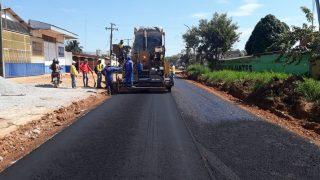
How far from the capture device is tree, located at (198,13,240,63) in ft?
201

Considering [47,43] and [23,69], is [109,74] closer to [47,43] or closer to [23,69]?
Answer: [23,69]

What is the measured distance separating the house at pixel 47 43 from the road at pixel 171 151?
120 ft

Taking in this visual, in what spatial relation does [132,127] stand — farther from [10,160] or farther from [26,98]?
[26,98]

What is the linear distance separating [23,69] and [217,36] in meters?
26.4

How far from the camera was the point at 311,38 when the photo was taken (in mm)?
20031

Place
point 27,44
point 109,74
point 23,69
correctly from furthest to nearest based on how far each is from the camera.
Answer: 1. point 27,44
2. point 23,69
3. point 109,74

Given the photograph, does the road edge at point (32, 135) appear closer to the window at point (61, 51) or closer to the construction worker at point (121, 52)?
the construction worker at point (121, 52)

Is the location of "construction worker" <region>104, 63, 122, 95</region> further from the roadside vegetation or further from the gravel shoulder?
the roadside vegetation

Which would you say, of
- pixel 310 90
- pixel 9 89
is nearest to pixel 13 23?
pixel 9 89

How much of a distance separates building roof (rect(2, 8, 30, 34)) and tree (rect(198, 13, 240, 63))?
23.7 m

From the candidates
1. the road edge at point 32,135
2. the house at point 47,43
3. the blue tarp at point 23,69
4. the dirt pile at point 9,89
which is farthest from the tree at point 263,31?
the road edge at point 32,135

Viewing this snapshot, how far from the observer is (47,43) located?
54.9m

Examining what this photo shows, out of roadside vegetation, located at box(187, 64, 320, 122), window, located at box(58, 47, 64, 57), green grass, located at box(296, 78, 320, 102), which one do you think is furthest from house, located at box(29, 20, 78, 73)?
green grass, located at box(296, 78, 320, 102)

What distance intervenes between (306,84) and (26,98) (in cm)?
1097
